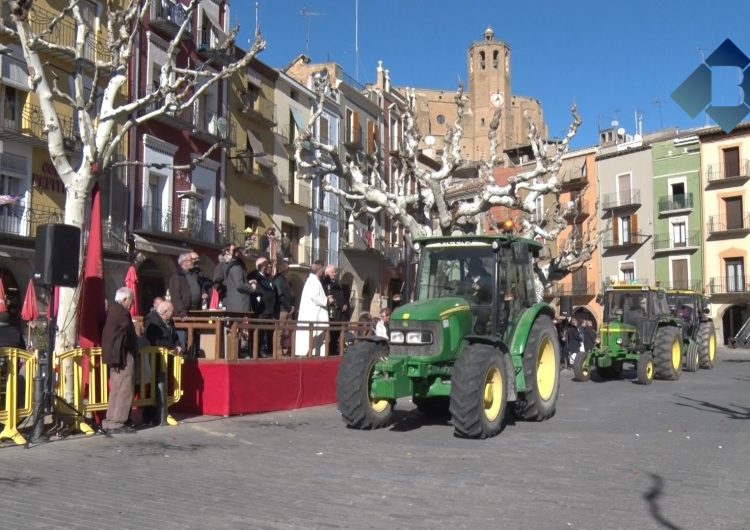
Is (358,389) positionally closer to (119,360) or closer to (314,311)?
(119,360)

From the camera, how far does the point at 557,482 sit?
7.14 m

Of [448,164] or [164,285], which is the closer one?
[448,164]

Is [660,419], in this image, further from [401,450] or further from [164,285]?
[164,285]

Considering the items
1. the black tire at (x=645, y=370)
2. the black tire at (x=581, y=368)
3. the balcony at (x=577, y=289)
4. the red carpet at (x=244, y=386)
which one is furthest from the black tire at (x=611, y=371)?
the balcony at (x=577, y=289)

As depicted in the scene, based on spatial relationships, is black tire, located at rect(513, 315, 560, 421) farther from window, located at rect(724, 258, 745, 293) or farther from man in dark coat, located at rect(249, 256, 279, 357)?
window, located at rect(724, 258, 745, 293)

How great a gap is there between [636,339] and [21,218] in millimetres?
16130

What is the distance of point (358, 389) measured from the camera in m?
10.1

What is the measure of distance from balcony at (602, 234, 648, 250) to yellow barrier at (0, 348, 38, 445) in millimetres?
45371

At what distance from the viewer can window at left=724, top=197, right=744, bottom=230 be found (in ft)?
152

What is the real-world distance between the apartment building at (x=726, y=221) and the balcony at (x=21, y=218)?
37.1 metres

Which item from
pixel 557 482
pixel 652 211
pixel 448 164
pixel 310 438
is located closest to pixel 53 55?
pixel 448 164

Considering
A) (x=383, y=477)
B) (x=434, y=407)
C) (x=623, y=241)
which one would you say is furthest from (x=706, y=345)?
(x=623, y=241)

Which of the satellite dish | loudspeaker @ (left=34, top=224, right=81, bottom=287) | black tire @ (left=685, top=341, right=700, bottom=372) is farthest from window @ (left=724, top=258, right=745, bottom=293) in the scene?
the satellite dish

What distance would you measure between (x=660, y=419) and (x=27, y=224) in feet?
56.0
